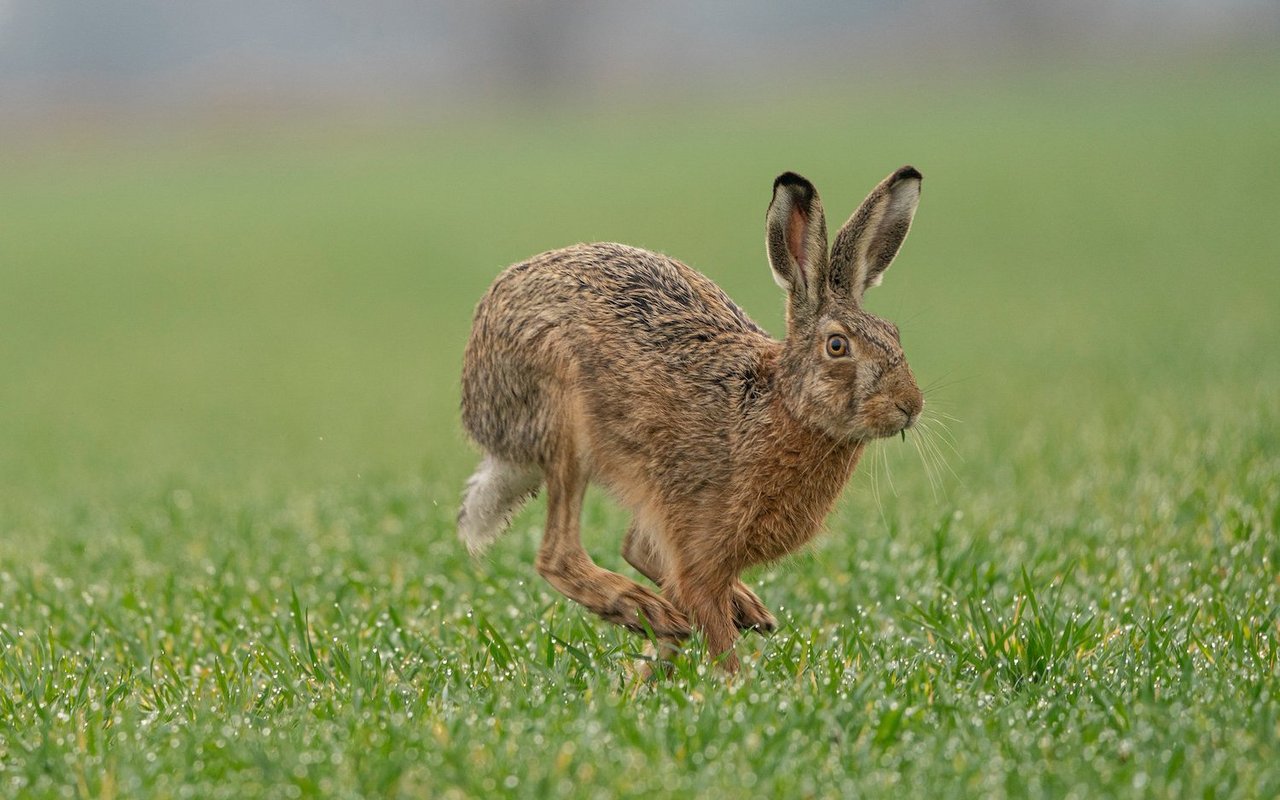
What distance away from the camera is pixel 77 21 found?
74438 mm

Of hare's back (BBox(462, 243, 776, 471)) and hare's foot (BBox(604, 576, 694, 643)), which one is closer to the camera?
hare's foot (BBox(604, 576, 694, 643))

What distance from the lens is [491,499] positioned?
5180mm

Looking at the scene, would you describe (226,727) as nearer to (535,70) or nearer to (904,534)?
(904,534)

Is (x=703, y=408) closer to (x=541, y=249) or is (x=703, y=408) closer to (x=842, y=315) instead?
(x=842, y=315)

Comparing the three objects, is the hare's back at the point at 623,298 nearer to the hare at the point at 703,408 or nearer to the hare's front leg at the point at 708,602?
the hare at the point at 703,408

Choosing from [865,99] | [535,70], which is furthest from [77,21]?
[865,99]

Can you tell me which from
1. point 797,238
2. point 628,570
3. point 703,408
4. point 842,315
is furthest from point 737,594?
point 628,570

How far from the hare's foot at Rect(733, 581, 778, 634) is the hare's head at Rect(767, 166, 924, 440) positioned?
68 cm

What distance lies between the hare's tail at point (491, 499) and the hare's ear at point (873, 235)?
118cm

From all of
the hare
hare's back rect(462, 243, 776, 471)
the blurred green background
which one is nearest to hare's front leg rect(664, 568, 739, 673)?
the hare

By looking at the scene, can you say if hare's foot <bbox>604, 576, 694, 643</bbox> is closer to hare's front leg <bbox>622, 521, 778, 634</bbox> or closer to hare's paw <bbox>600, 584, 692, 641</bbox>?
hare's paw <bbox>600, 584, 692, 641</bbox>

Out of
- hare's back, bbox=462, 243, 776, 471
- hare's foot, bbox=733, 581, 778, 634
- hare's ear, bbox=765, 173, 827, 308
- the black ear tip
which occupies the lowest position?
hare's foot, bbox=733, 581, 778, 634

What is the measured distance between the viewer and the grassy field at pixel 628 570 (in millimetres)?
3721

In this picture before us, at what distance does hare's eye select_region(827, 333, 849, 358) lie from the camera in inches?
177
